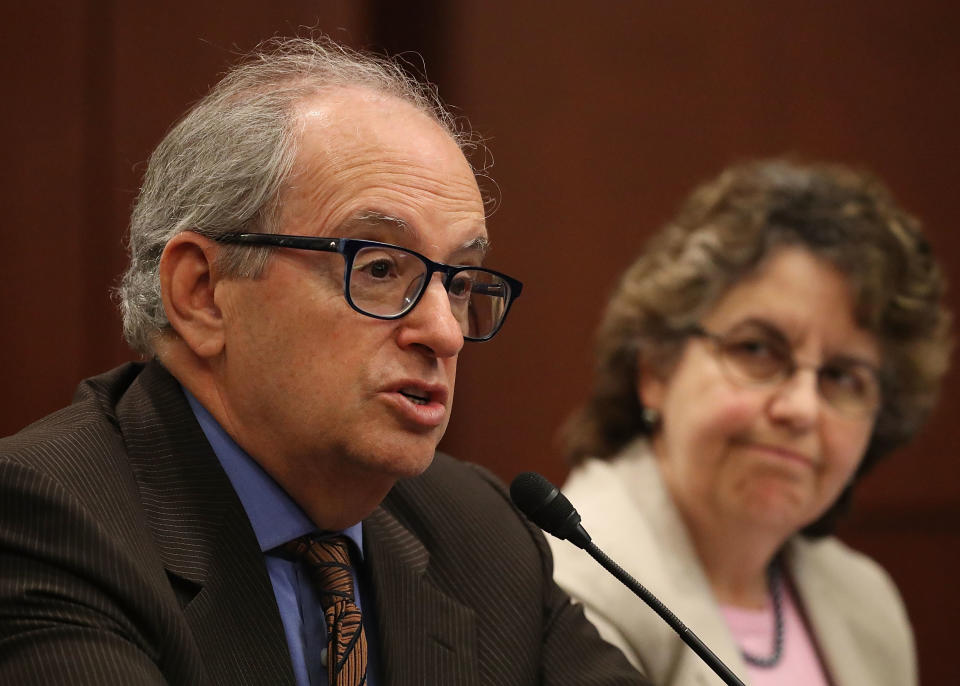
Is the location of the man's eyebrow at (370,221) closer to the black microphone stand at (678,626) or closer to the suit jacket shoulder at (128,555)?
the suit jacket shoulder at (128,555)

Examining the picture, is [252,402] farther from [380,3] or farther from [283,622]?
[380,3]

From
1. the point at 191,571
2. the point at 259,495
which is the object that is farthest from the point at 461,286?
the point at 191,571

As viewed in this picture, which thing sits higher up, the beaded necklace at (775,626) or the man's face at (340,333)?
the man's face at (340,333)

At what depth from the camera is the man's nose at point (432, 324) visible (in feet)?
4.14

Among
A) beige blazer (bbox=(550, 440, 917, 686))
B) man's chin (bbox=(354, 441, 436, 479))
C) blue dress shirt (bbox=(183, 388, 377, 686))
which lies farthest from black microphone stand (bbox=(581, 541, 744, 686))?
beige blazer (bbox=(550, 440, 917, 686))

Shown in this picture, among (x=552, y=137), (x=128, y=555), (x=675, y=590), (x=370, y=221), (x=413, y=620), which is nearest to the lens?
(x=128, y=555)

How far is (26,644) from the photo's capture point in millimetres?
998

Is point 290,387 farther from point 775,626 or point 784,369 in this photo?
point 775,626

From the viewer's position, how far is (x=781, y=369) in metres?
2.07

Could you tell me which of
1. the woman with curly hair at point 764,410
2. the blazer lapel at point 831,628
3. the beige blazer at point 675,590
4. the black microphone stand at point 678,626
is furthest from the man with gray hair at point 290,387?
the blazer lapel at point 831,628

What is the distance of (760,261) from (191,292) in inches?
46.0

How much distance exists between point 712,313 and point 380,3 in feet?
3.26

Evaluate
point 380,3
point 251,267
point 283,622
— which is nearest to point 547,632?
point 283,622

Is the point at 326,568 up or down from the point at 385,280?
down
